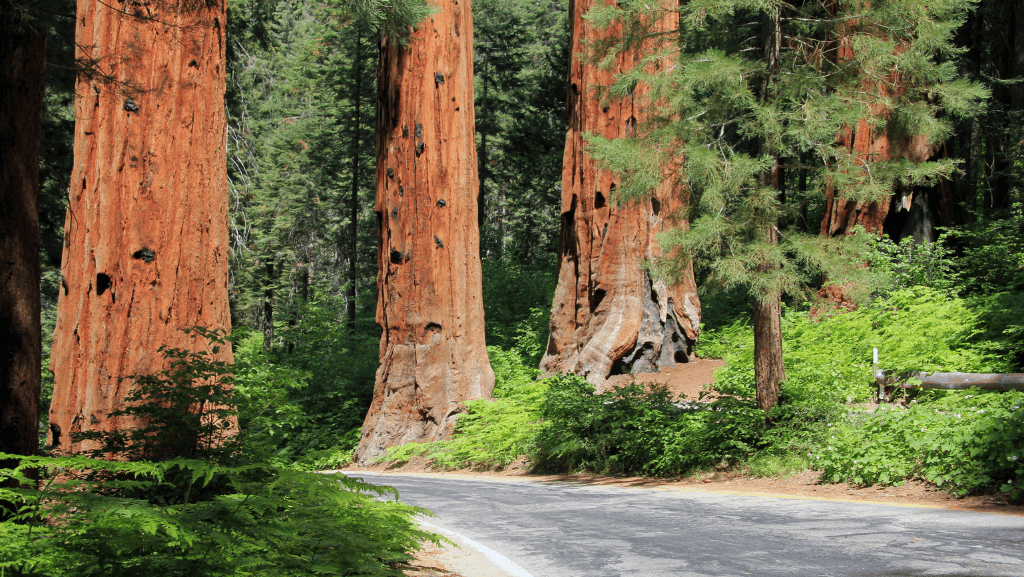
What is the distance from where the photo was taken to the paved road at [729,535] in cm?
505

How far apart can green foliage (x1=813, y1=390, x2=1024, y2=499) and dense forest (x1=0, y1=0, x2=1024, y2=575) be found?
40 millimetres

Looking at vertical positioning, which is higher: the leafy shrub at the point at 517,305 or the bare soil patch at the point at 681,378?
the leafy shrub at the point at 517,305

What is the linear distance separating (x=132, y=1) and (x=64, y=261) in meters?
2.52

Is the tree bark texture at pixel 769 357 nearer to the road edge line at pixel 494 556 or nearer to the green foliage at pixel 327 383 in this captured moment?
the road edge line at pixel 494 556

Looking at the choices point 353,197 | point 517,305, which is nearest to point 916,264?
point 517,305

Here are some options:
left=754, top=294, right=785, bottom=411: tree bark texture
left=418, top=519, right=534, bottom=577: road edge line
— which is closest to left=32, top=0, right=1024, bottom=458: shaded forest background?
left=418, top=519, right=534, bottom=577: road edge line

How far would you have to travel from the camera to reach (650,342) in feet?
53.2

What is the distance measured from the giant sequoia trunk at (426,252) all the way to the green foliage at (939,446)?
26.8 feet

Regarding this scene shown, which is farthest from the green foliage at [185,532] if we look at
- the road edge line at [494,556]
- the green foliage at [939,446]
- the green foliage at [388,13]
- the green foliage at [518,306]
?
the green foliage at [518,306]

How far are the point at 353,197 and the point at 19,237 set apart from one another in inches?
1141

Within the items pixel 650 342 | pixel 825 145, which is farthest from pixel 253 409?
pixel 650 342

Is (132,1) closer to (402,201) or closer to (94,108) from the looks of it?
(94,108)

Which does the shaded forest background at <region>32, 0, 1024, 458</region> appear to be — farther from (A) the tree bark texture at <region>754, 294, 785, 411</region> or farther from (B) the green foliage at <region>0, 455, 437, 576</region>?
(A) the tree bark texture at <region>754, 294, 785, 411</region>

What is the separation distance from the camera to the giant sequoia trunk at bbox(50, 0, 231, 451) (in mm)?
6383
